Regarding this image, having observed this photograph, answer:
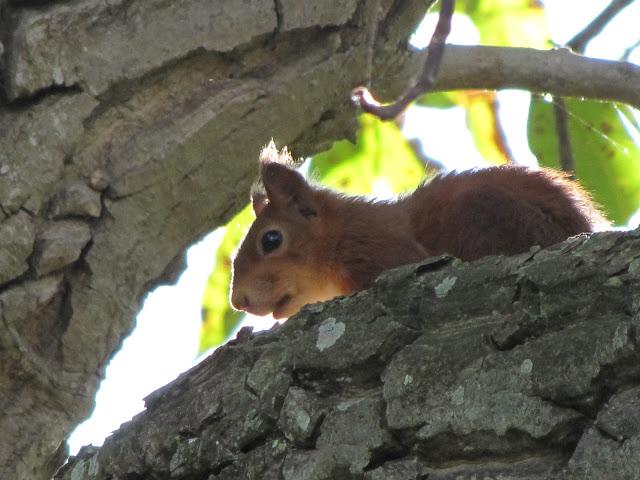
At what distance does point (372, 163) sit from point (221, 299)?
681 mm

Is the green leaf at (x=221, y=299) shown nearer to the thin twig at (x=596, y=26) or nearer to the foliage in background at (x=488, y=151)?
the foliage in background at (x=488, y=151)

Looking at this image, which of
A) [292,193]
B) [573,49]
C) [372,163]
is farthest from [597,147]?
[292,193]

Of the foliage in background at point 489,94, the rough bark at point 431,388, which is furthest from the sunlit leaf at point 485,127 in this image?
the rough bark at point 431,388

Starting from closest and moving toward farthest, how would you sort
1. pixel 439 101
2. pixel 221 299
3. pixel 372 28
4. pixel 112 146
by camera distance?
→ pixel 112 146 < pixel 372 28 < pixel 221 299 < pixel 439 101

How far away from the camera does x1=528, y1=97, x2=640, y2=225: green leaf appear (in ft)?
11.3

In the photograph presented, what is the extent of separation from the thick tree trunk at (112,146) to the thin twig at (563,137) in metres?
0.82

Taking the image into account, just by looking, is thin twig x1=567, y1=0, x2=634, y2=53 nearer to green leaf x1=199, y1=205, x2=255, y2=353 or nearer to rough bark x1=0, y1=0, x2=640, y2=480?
rough bark x1=0, y1=0, x2=640, y2=480

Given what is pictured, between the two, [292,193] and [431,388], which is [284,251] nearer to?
[292,193]

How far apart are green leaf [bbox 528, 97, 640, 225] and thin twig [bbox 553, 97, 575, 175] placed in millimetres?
30

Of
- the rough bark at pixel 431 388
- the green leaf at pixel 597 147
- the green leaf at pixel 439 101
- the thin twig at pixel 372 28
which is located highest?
the thin twig at pixel 372 28

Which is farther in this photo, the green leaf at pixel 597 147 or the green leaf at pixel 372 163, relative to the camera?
the green leaf at pixel 372 163

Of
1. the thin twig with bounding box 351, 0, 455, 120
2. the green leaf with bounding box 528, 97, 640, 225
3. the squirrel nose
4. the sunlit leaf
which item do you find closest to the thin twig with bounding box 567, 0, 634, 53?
the green leaf with bounding box 528, 97, 640, 225

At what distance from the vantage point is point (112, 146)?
261 cm

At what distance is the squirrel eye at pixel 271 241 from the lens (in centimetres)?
349
